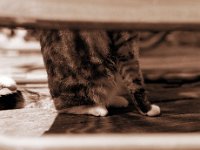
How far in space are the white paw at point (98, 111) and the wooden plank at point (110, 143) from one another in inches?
28.8

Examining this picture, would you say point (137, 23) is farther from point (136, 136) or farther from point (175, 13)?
point (136, 136)

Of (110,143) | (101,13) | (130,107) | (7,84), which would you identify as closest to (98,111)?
(130,107)

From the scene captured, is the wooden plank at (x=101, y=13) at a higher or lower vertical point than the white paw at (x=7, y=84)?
higher

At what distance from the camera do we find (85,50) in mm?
1373

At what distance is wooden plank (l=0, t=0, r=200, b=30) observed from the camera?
23.6 inches

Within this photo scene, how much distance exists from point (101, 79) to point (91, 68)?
6cm

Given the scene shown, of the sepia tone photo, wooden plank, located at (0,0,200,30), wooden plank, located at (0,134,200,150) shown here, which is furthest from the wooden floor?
wooden plank, located at (0,0,200,30)

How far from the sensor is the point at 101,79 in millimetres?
1414

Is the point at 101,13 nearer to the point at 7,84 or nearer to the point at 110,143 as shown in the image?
the point at 110,143

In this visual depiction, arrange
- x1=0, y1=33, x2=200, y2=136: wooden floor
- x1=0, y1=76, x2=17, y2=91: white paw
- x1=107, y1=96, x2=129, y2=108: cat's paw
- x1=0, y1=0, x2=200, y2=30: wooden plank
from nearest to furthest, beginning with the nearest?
1. x1=0, y1=0, x2=200, y2=30: wooden plank
2. x1=0, y1=33, x2=200, y2=136: wooden floor
3. x1=107, y1=96, x2=129, y2=108: cat's paw
4. x1=0, y1=76, x2=17, y2=91: white paw

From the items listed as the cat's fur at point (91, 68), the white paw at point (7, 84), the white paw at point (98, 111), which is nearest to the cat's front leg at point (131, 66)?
the cat's fur at point (91, 68)

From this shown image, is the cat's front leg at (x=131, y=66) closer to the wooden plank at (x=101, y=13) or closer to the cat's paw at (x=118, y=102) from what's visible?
the cat's paw at (x=118, y=102)

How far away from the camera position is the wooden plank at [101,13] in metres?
0.60

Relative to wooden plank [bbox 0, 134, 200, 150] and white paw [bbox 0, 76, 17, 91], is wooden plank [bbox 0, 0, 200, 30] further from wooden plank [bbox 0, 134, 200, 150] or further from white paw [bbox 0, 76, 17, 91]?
white paw [bbox 0, 76, 17, 91]
